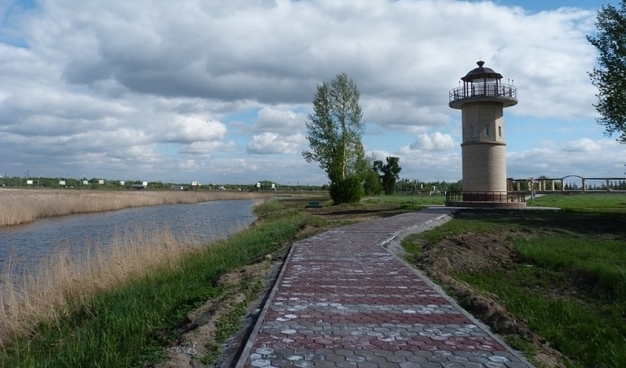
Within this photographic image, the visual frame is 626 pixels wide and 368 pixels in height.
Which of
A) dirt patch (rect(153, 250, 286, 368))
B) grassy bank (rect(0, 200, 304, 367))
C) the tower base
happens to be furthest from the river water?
the tower base

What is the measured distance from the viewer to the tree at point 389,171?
72.4 m

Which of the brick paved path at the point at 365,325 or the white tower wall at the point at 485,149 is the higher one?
the white tower wall at the point at 485,149

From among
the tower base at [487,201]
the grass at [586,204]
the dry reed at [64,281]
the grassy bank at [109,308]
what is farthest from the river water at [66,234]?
the grass at [586,204]

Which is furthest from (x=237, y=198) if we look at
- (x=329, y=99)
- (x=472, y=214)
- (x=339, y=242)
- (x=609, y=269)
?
(x=609, y=269)

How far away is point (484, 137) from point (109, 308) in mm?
25700

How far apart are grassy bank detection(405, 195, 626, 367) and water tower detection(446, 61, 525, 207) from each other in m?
11.1

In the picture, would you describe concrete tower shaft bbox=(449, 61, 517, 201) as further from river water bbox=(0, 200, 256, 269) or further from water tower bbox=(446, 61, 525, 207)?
river water bbox=(0, 200, 256, 269)

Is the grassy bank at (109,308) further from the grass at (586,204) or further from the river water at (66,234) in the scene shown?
the grass at (586,204)

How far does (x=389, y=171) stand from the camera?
72.9m

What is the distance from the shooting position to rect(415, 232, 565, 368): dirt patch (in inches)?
231

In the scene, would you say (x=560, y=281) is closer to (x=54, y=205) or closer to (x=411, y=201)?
(x=54, y=205)

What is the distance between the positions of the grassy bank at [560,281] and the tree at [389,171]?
175ft

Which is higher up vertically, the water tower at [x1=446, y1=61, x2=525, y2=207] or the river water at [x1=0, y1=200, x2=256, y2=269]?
the water tower at [x1=446, y1=61, x2=525, y2=207]

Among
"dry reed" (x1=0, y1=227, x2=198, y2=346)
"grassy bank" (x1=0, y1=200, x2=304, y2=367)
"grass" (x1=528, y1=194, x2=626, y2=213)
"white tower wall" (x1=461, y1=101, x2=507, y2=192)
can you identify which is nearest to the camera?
"grassy bank" (x1=0, y1=200, x2=304, y2=367)
